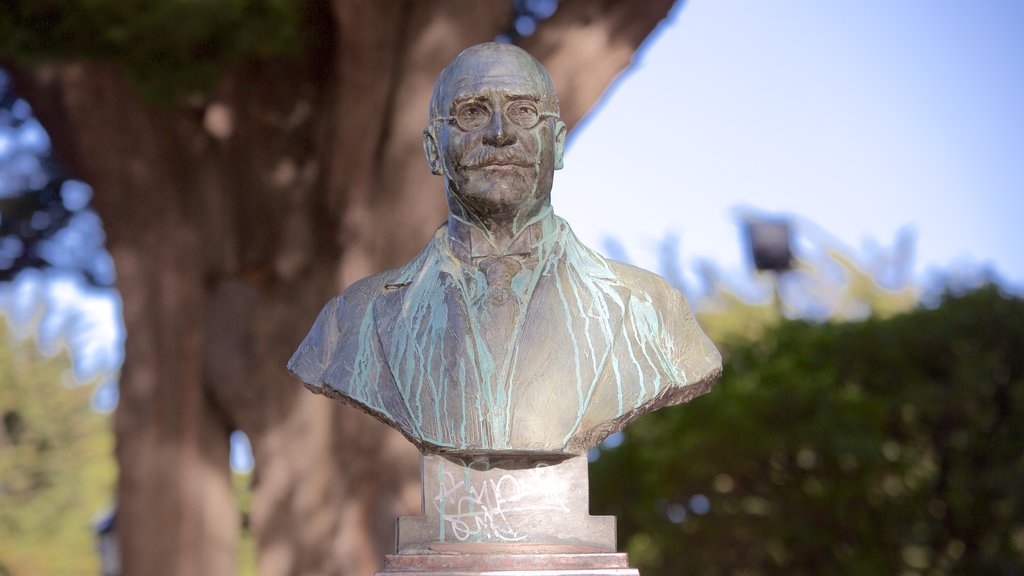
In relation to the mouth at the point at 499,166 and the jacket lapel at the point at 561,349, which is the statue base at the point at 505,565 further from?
the mouth at the point at 499,166

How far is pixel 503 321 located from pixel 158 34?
3.86 metres

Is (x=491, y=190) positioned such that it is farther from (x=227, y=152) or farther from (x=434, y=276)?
(x=227, y=152)

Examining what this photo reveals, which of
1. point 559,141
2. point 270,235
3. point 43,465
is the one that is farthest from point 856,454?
point 43,465

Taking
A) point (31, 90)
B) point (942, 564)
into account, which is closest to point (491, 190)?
point (31, 90)

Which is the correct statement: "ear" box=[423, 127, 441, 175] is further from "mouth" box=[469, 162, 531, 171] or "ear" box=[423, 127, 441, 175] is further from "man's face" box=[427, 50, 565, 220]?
"mouth" box=[469, 162, 531, 171]

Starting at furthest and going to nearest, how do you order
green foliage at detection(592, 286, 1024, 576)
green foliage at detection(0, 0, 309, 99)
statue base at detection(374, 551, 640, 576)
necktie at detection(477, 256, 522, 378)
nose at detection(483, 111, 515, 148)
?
1. green foliage at detection(592, 286, 1024, 576)
2. green foliage at detection(0, 0, 309, 99)
3. necktie at detection(477, 256, 522, 378)
4. nose at detection(483, 111, 515, 148)
5. statue base at detection(374, 551, 640, 576)

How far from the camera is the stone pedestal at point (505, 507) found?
13.4ft

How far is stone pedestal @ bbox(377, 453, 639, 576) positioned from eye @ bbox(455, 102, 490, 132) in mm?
916

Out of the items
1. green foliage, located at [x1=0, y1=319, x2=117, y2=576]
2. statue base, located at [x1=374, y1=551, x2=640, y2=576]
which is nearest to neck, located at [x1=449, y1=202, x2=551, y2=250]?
statue base, located at [x1=374, y1=551, x2=640, y2=576]

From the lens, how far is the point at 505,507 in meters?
4.09

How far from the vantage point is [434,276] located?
4312mm

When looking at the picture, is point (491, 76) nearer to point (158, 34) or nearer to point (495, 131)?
point (495, 131)

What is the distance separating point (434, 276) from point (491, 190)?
0.37m

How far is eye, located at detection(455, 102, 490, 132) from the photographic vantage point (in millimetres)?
4109
